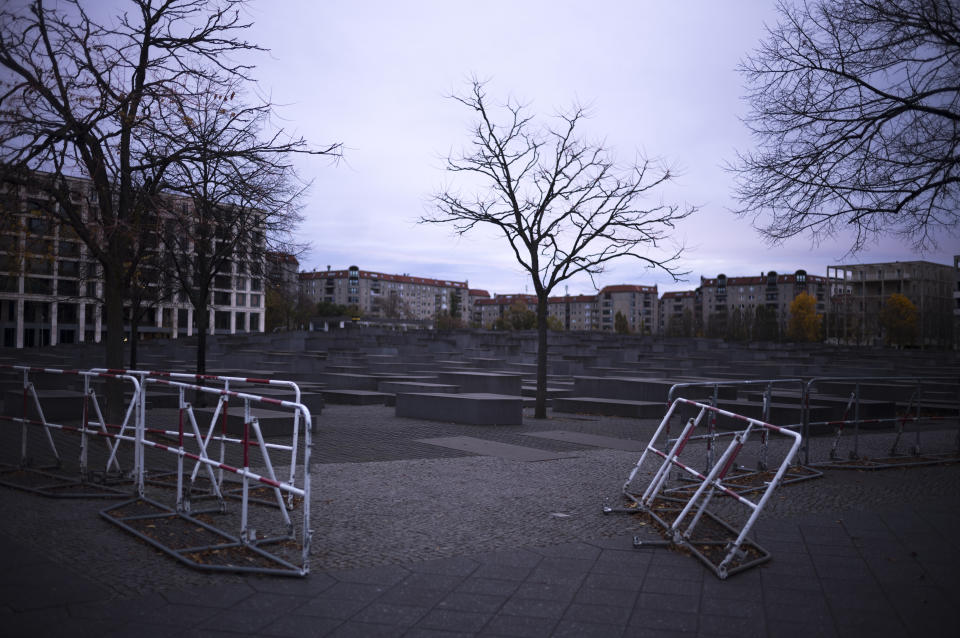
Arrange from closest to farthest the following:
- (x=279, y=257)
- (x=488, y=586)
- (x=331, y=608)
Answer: (x=331, y=608)
(x=488, y=586)
(x=279, y=257)

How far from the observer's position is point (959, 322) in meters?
86.9

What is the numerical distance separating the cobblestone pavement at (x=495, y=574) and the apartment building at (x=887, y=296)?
3752 inches

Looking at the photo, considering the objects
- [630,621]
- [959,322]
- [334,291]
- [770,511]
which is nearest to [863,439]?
[770,511]

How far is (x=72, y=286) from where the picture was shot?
28062 mm

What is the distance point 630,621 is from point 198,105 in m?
8.20

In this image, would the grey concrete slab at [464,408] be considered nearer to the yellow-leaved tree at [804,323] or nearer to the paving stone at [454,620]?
the paving stone at [454,620]

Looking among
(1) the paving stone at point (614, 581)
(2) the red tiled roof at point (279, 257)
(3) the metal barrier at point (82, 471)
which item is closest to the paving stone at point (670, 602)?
(1) the paving stone at point (614, 581)

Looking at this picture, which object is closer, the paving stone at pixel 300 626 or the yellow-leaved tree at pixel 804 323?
the paving stone at pixel 300 626

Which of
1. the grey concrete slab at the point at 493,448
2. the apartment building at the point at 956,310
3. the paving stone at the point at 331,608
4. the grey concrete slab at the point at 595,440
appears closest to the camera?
the paving stone at the point at 331,608

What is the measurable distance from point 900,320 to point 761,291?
96.6 m

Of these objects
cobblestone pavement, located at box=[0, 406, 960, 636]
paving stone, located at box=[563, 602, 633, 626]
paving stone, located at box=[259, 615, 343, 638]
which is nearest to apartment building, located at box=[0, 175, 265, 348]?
cobblestone pavement, located at box=[0, 406, 960, 636]

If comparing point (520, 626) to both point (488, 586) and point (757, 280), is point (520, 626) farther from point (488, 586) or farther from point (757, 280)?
point (757, 280)

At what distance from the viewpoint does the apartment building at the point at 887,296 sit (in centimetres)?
9138

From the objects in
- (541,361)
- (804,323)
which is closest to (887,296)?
(804,323)
